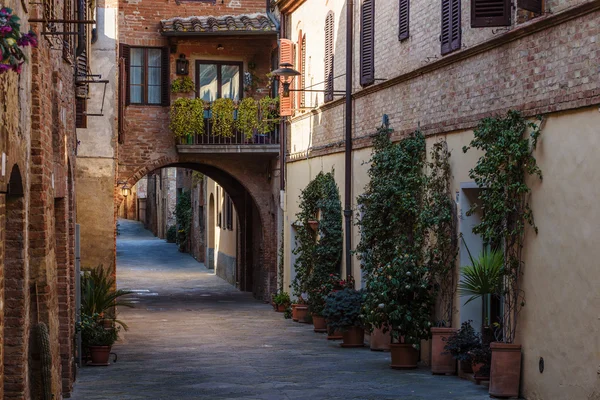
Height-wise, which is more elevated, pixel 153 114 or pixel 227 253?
pixel 153 114

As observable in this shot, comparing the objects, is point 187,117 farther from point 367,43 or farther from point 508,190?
point 508,190

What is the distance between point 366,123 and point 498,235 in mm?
6032

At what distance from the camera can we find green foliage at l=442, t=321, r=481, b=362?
12125 mm

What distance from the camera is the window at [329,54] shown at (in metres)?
19.4

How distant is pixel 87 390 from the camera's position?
12398mm

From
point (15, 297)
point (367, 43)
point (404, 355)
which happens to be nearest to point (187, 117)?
point (367, 43)

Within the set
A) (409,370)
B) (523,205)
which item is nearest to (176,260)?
(409,370)

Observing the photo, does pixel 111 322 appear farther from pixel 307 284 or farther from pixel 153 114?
pixel 153 114

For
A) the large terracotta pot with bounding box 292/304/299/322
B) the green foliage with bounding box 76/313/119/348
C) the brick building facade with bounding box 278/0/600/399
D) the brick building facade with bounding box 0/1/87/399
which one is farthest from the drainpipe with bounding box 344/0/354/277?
the brick building facade with bounding box 0/1/87/399

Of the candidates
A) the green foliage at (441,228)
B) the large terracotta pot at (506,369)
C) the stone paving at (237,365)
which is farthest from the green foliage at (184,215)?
the large terracotta pot at (506,369)

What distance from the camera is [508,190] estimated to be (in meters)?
11.2

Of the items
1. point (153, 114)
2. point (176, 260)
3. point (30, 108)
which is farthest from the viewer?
point (176, 260)

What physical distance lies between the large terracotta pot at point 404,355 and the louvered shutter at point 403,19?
14.5ft

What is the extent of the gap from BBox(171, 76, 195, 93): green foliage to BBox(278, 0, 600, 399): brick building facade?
7.76 meters
